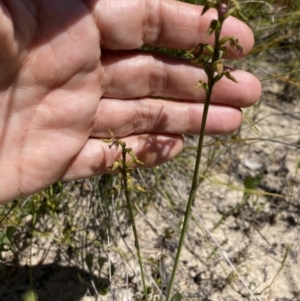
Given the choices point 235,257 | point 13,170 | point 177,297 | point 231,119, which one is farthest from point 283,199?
point 13,170

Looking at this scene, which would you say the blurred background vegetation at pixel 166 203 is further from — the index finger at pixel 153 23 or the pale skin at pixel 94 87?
the index finger at pixel 153 23

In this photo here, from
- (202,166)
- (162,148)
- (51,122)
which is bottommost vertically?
(202,166)

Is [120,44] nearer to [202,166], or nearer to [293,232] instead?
[202,166]

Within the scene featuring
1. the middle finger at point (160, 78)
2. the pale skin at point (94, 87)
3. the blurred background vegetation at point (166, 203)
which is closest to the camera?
the pale skin at point (94, 87)

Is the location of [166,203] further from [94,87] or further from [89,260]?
[94,87]

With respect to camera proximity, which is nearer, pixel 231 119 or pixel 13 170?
pixel 13 170

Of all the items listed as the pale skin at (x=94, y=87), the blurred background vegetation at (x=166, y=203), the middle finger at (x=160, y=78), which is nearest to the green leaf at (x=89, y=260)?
the blurred background vegetation at (x=166, y=203)

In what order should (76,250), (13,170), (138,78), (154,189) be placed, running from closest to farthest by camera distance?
(13,170) < (138,78) < (76,250) < (154,189)

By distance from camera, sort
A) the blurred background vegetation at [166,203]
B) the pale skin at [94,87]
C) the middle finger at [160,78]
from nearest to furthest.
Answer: the pale skin at [94,87] < the middle finger at [160,78] < the blurred background vegetation at [166,203]
